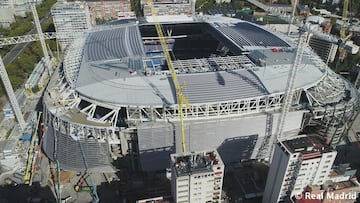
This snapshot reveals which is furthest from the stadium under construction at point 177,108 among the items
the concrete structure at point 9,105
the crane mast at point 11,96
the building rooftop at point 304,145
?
the concrete structure at point 9,105

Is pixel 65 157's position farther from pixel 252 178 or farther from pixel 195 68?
pixel 252 178

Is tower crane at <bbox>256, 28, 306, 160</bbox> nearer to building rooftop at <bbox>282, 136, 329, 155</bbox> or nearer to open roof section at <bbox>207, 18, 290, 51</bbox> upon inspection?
building rooftop at <bbox>282, 136, 329, 155</bbox>

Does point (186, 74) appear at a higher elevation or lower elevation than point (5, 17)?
higher

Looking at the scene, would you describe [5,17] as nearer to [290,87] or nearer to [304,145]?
[290,87]

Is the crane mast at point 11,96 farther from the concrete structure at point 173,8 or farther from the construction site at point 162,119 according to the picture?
the concrete structure at point 173,8

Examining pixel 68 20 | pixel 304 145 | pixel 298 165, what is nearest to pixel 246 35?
pixel 304 145

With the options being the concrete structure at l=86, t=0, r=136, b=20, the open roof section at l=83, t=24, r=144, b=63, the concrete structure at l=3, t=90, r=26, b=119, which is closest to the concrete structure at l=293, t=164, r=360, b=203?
the open roof section at l=83, t=24, r=144, b=63
